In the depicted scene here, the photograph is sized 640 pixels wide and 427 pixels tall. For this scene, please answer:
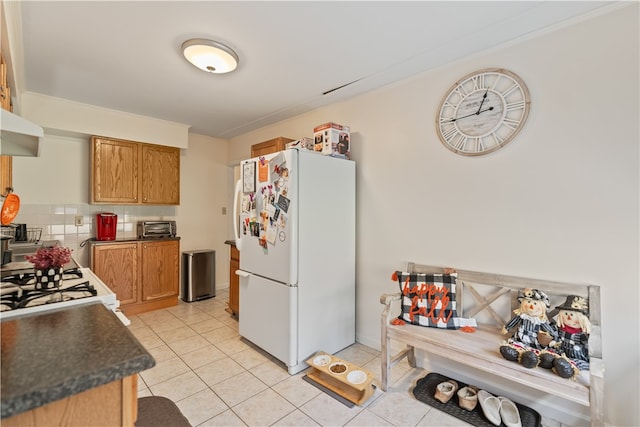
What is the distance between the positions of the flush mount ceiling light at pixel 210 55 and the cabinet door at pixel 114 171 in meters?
1.91

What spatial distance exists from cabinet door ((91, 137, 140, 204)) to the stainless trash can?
104 cm

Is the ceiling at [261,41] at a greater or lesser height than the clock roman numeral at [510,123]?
greater

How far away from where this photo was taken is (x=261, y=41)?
1968mm

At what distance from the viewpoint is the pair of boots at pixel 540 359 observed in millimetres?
1475

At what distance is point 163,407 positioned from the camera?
1876 mm

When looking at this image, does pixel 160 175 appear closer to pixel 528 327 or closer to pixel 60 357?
pixel 60 357

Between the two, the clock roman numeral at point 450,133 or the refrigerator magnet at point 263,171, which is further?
the refrigerator magnet at point 263,171

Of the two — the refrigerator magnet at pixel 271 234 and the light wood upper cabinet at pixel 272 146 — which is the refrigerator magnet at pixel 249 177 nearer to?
the refrigerator magnet at pixel 271 234

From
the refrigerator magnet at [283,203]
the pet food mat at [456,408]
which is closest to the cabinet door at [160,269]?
the refrigerator magnet at [283,203]

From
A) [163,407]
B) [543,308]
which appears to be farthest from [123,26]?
[543,308]

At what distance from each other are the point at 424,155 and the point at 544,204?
2.92ft

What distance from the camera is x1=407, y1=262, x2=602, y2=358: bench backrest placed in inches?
65.3

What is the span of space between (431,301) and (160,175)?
3.49m

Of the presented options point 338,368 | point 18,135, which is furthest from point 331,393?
point 18,135
